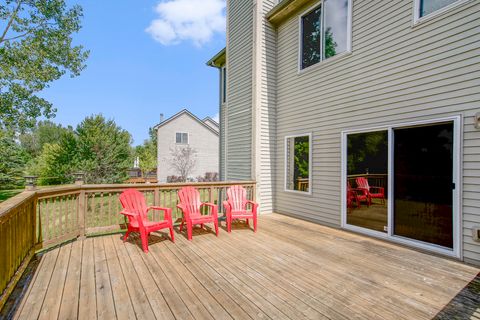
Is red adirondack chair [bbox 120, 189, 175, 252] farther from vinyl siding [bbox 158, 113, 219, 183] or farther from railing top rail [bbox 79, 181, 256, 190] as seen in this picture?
vinyl siding [bbox 158, 113, 219, 183]

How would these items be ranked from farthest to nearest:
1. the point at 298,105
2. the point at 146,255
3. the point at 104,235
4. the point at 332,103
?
the point at 298,105 < the point at 332,103 < the point at 104,235 < the point at 146,255

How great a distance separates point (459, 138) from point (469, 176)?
1.72 feet

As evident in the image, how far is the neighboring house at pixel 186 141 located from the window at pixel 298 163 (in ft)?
47.7

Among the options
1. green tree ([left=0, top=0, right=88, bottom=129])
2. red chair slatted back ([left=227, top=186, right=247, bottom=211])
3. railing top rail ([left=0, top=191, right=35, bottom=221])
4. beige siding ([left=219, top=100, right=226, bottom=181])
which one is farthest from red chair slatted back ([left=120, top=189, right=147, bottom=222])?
green tree ([left=0, top=0, right=88, bottom=129])

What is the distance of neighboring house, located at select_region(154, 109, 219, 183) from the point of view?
739 inches

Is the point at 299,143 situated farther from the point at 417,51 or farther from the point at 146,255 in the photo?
the point at 146,255

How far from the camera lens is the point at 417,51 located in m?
3.64

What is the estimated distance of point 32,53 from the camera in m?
12.0

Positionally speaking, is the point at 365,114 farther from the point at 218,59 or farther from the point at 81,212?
the point at 218,59

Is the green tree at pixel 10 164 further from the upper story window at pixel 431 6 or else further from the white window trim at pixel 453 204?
the upper story window at pixel 431 6

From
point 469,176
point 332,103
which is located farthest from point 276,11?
point 469,176

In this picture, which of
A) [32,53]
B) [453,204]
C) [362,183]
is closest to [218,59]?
[362,183]

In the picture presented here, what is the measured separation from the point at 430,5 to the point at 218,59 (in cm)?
672

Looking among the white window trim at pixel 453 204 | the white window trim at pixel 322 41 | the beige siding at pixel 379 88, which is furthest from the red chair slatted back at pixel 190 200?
the white window trim at pixel 322 41
